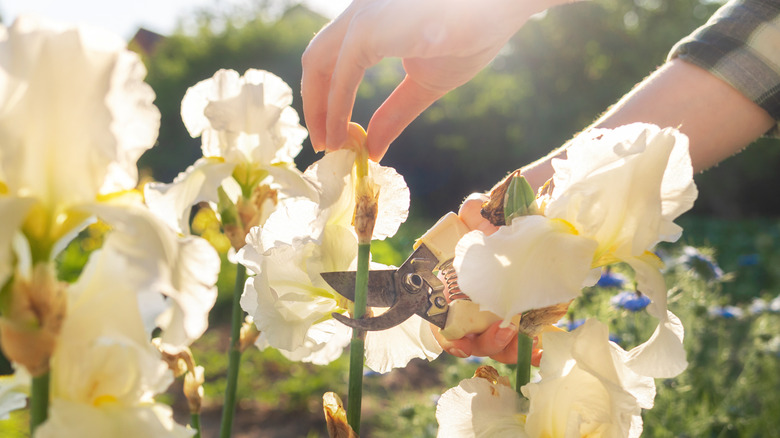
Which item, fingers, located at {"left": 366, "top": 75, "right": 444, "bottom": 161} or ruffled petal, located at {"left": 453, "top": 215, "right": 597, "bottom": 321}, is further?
fingers, located at {"left": 366, "top": 75, "right": 444, "bottom": 161}

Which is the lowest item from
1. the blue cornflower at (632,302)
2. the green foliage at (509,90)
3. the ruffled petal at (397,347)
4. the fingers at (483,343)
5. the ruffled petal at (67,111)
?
the green foliage at (509,90)

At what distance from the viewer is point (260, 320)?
0.74m

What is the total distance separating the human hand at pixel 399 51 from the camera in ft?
2.63

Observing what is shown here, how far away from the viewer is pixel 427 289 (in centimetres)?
88

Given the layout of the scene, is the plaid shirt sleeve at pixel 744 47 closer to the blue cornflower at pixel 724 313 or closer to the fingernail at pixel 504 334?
the fingernail at pixel 504 334

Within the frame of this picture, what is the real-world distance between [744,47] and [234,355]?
1.06m

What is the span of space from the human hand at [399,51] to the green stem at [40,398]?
434 millimetres

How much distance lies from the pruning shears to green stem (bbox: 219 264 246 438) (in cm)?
12

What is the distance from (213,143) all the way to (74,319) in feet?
1.27

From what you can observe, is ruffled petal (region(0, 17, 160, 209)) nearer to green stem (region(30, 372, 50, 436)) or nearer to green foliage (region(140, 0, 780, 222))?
green stem (region(30, 372, 50, 436))

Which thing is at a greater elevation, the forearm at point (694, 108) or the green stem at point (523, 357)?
the forearm at point (694, 108)

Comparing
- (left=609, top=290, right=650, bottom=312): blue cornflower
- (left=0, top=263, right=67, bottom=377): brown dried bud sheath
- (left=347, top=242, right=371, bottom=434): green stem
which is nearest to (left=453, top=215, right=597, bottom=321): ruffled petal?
(left=347, top=242, right=371, bottom=434): green stem

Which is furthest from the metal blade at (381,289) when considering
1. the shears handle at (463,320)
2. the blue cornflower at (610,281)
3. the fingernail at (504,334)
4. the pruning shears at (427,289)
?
the blue cornflower at (610,281)

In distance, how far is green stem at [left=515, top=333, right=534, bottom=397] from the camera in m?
0.65
